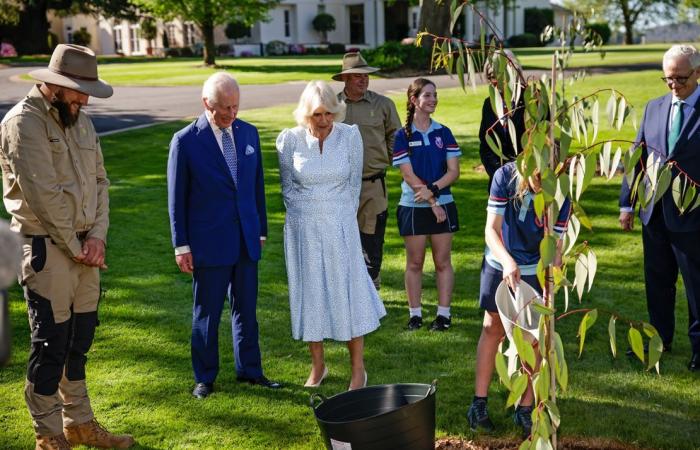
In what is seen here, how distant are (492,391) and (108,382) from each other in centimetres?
263

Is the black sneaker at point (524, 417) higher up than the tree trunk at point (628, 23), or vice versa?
the tree trunk at point (628, 23)

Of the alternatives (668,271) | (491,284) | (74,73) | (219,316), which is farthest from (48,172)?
(668,271)

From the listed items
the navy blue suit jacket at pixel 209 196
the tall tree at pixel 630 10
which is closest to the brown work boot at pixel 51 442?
the navy blue suit jacket at pixel 209 196

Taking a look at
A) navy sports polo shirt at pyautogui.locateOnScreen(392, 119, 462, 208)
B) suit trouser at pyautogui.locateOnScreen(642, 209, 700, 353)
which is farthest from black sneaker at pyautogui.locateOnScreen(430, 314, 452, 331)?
suit trouser at pyautogui.locateOnScreen(642, 209, 700, 353)

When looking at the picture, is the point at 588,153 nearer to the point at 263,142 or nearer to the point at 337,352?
the point at 337,352

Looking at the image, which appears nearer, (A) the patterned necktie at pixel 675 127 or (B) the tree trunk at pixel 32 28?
(A) the patterned necktie at pixel 675 127

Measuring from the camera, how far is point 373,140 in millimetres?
7484

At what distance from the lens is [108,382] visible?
6035mm

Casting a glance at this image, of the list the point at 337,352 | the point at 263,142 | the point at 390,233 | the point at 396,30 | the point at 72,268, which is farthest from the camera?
the point at 396,30

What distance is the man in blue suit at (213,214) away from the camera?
5453mm

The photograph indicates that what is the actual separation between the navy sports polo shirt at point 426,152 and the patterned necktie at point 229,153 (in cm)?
179

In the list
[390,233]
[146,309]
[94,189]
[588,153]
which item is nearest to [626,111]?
[588,153]

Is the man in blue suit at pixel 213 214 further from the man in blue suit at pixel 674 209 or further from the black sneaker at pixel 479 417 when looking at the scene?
the man in blue suit at pixel 674 209

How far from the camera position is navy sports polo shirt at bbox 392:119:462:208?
22.9 ft
